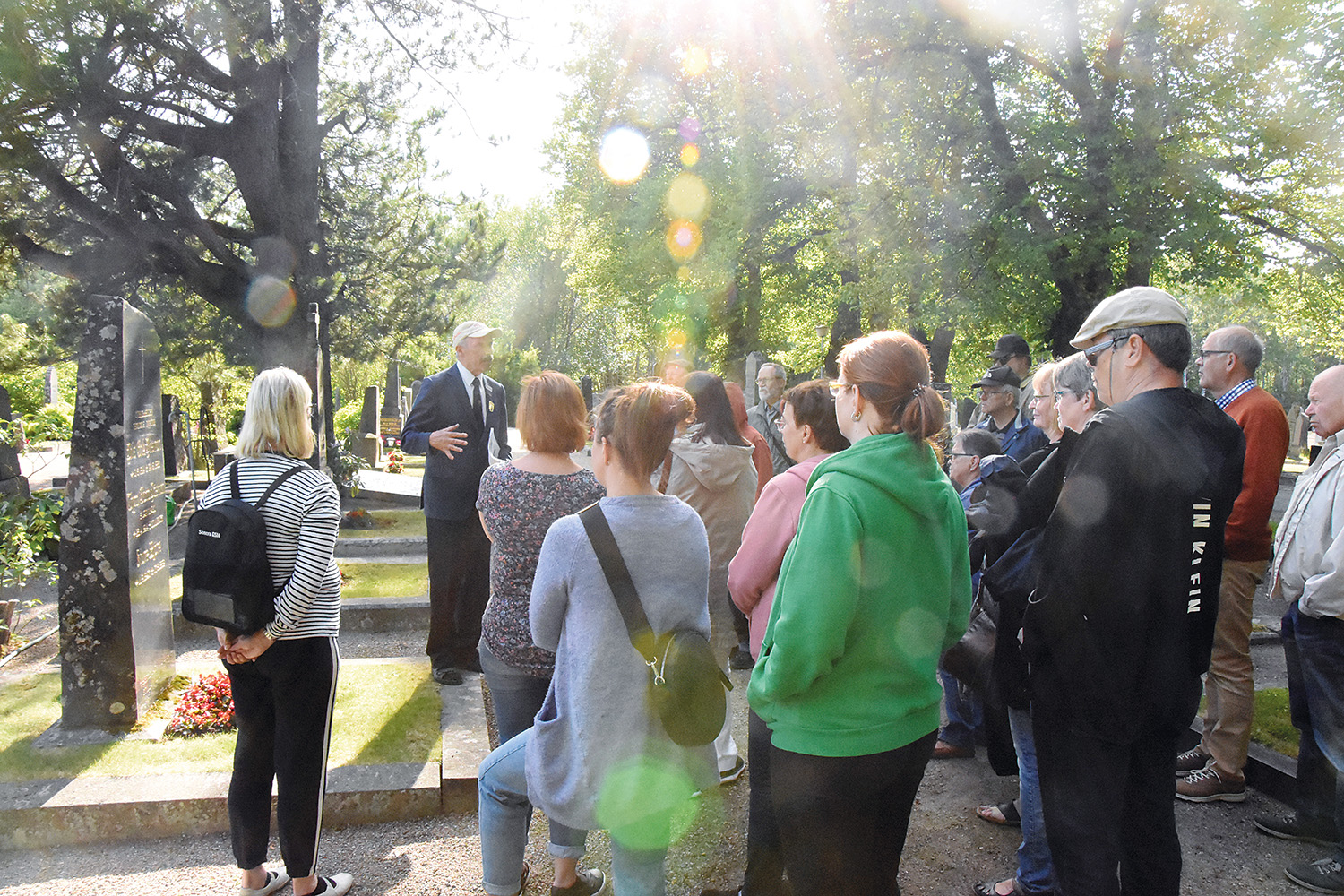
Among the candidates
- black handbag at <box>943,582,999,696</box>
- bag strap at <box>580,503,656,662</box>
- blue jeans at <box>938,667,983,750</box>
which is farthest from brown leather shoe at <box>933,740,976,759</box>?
bag strap at <box>580,503,656,662</box>

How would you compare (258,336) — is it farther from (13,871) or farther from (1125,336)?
(1125,336)

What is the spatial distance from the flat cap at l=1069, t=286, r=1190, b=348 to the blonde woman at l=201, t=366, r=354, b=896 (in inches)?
101

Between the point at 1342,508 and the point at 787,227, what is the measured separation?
20.7 meters

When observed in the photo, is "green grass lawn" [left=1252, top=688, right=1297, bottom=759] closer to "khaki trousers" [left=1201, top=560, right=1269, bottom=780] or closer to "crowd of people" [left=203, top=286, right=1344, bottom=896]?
"khaki trousers" [left=1201, top=560, right=1269, bottom=780]

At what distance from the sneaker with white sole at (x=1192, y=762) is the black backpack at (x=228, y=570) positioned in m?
4.33

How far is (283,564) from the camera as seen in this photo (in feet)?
9.53

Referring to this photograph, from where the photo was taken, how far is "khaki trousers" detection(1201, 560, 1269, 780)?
399 centimetres

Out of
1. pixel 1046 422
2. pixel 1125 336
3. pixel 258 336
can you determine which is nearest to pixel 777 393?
pixel 1046 422


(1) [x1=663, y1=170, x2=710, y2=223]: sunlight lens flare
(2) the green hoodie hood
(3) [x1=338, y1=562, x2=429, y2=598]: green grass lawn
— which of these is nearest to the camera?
(2) the green hoodie hood

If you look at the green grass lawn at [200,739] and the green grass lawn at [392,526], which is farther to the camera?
the green grass lawn at [392,526]

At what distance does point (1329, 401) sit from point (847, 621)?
3018 millimetres

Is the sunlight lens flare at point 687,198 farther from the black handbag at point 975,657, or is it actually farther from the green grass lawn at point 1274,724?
the black handbag at point 975,657

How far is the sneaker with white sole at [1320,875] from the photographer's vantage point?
3.29 m

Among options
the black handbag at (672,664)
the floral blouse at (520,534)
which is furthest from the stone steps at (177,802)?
the black handbag at (672,664)
